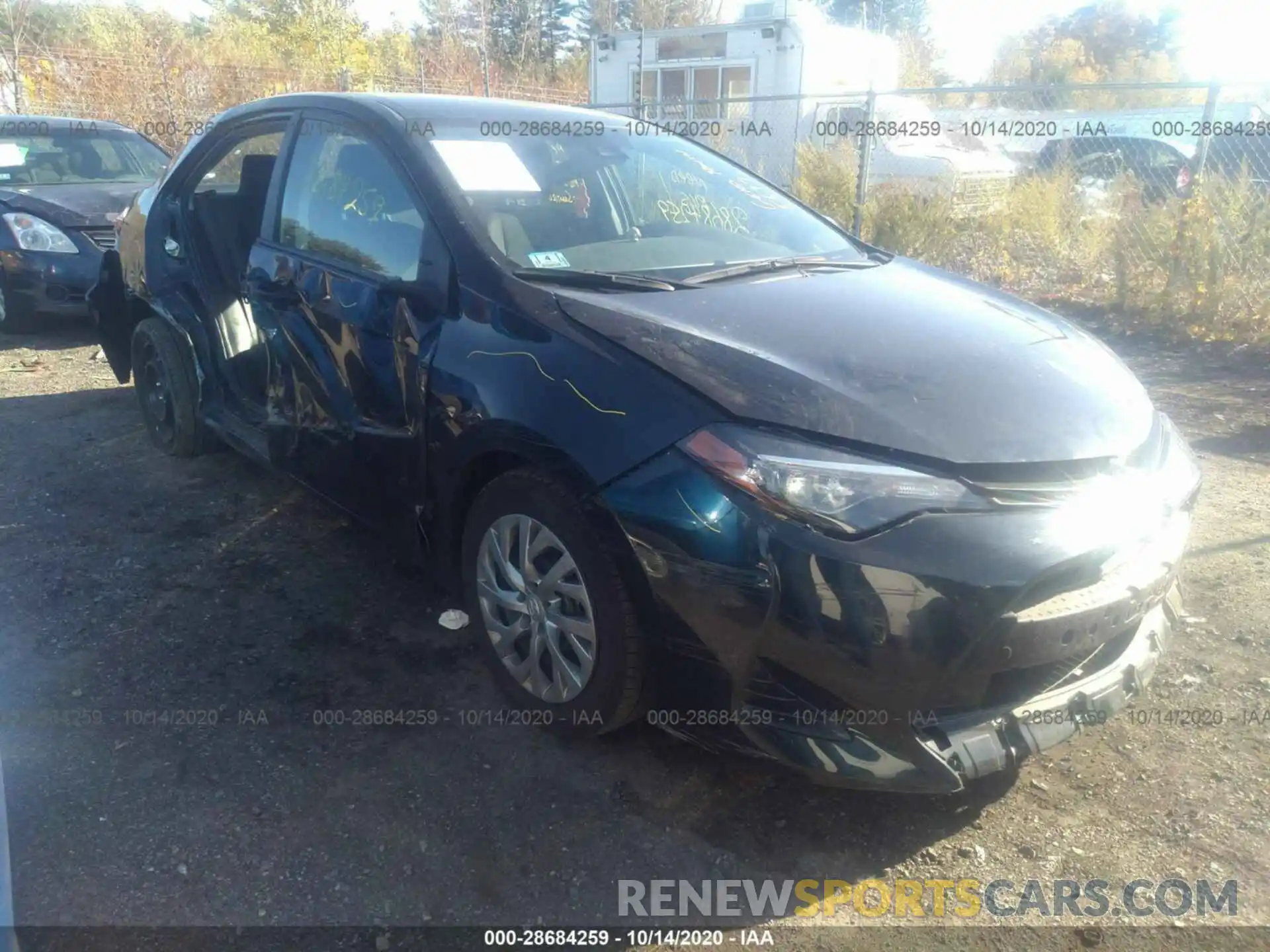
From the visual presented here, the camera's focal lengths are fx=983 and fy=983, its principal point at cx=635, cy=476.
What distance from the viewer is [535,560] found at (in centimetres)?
262

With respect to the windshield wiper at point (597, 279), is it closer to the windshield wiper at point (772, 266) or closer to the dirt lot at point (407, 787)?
the windshield wiper at point (772, 266)

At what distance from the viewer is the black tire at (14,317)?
700cm

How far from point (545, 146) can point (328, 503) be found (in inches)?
58.0

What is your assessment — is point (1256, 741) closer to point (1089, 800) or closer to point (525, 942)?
point (1089, 800)

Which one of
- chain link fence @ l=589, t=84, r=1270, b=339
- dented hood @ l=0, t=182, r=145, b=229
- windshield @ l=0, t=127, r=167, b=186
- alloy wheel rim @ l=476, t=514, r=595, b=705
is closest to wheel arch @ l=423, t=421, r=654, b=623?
alloy wheel rim @ l=476, t=514, r=595, b=705

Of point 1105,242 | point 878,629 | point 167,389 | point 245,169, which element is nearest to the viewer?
point 878,629

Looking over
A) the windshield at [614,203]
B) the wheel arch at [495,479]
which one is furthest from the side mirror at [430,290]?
the wheel arch at [495,479]

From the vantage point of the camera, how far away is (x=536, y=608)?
265 cm

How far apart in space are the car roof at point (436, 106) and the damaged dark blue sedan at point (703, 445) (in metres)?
0.03

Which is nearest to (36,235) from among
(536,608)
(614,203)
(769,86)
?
(614,203)

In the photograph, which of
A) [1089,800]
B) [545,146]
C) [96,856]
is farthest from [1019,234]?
[96,856]

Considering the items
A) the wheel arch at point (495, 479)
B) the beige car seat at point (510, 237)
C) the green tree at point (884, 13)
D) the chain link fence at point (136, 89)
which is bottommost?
the wheel arch at point (495, 479)

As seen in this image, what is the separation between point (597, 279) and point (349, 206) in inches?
40.9

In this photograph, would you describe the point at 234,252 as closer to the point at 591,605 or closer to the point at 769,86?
the point at 591,605
